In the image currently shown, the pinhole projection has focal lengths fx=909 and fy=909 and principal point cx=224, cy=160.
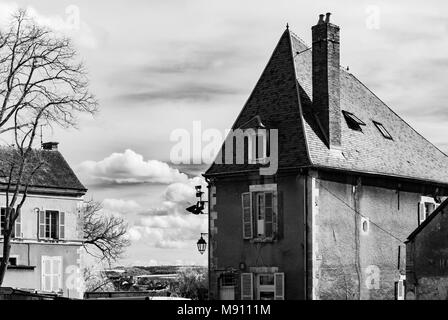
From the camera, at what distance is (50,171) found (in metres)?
48.5

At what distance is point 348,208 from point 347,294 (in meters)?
3.22

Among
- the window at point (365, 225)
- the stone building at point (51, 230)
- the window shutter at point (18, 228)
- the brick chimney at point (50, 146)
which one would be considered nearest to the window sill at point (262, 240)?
the window at point (365, 225)

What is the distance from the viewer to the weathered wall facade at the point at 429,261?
29453 millimetres

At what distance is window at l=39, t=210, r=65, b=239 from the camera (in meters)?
47.4

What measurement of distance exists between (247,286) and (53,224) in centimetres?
1691

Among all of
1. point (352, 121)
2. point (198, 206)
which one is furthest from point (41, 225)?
point (352, 121)

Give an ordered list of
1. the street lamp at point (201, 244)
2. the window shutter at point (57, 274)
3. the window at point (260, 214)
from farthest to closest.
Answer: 1. the window shutter at point (57, 274)
2. the street lamp at point (201, 244)
3. the window at point (260, 214)

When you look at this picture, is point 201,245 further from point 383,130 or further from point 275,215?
point 383,130

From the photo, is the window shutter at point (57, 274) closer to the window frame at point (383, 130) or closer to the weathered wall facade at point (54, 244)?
Answer: the weathered wall facade at point (54, 244)

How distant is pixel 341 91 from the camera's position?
37906 millimetres

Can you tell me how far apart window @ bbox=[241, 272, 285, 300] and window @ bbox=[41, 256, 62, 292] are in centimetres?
1520

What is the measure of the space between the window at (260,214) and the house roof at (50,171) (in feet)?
48.5

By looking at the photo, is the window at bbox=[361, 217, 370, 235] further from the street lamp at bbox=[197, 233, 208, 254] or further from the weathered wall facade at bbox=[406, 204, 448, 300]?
the street lamp at bbox=[197, 233, 208, 254]
